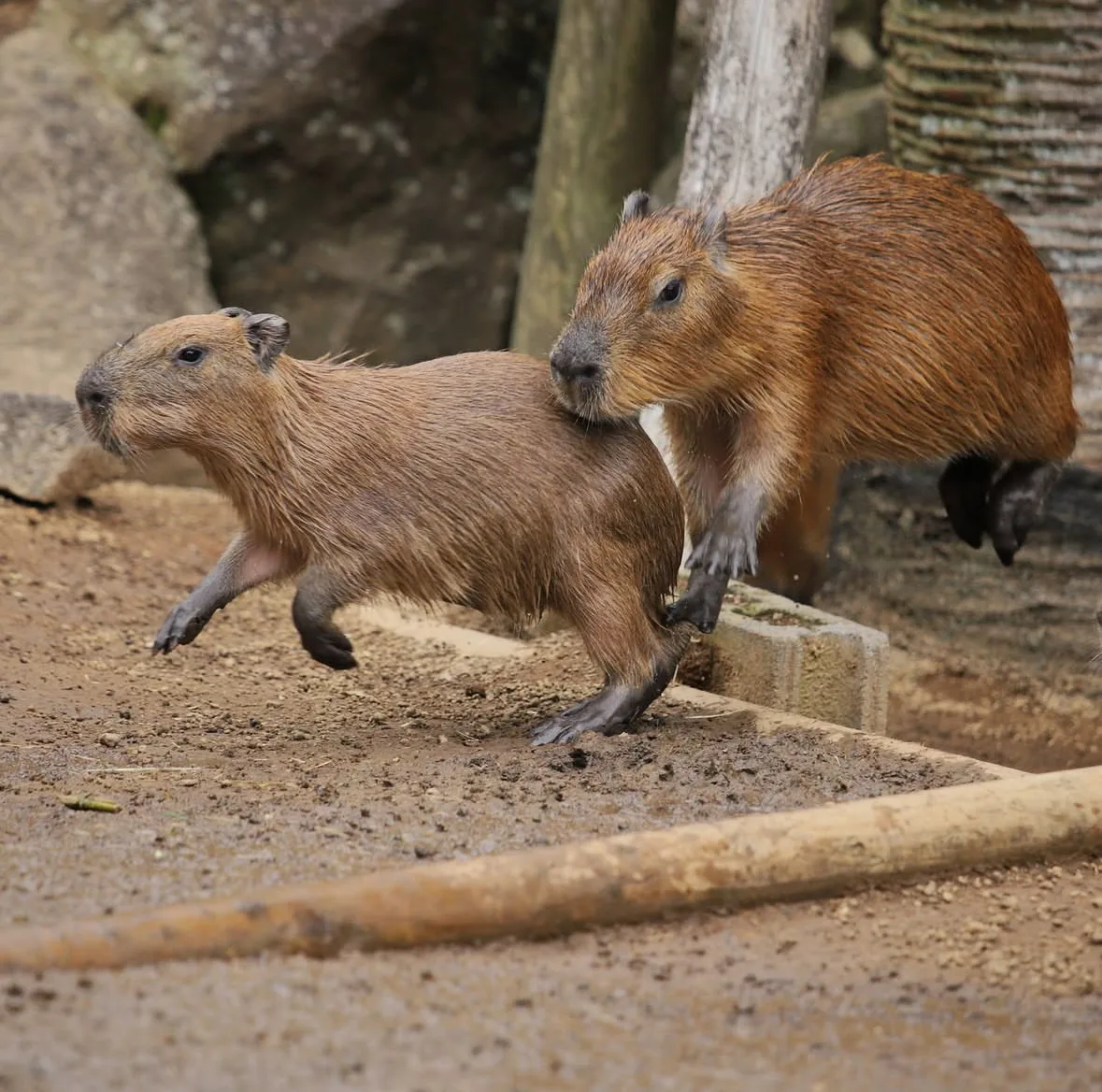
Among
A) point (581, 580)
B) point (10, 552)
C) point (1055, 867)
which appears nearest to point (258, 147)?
point (10, 552)

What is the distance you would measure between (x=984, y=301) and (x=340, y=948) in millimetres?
2743

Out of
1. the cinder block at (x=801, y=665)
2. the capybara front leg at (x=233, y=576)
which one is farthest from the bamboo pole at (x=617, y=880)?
the capybara front leg at (x=233, y=576)

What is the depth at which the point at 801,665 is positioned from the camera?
5031 millimetres

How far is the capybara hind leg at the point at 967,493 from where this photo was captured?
5387 mm

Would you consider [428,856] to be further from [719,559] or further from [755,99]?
[755,99]

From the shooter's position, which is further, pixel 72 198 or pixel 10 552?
pixel 72 198

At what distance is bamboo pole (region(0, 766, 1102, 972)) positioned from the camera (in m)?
2.87

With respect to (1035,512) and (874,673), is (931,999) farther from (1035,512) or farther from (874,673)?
(1035,512)

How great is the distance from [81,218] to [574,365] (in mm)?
4118

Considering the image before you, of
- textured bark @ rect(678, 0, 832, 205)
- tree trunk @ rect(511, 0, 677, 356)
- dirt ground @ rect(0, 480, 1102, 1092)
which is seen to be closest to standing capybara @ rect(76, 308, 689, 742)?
dirt ground @ rect(0, 480, 1102, 1092)

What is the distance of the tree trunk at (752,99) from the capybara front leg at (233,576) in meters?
1.60

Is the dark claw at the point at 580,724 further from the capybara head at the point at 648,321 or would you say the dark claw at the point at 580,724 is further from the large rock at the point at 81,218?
the large rock at the point at 81,218

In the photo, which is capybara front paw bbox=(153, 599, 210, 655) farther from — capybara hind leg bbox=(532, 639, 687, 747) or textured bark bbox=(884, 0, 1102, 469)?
textured bark bbox=(884, 0, 1102, 469)

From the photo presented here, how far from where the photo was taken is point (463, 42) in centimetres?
816
